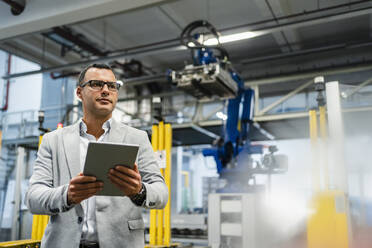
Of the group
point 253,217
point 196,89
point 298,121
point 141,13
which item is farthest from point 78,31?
point 253,217

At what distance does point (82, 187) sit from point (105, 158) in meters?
0.13

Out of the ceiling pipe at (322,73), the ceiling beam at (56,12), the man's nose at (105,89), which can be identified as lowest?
the man's nose at (105,89)

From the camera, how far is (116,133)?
1507mm

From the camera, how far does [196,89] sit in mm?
4594

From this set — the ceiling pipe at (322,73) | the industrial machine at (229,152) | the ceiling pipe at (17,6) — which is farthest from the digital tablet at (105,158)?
the ceiling pipe at (322,73)

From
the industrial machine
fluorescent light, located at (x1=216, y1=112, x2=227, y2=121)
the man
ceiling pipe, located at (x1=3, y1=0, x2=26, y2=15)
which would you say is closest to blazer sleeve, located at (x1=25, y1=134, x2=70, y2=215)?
the man

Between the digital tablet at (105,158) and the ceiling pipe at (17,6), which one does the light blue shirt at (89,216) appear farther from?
the ceiling pipe at (17,6)

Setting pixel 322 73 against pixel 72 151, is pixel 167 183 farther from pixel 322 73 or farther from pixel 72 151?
pixel 322 73

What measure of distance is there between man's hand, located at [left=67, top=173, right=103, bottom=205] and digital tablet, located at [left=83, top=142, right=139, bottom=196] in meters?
0.02

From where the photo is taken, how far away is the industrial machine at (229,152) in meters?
4.45

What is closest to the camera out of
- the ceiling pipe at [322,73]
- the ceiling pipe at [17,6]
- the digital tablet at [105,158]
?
the digital tablet at [105,158]

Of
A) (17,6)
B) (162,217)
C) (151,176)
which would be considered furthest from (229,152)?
(151,176)

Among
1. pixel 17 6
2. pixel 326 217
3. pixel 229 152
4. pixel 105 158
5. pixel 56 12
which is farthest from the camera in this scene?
pixel 229 152

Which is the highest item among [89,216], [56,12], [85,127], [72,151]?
[56,12]
